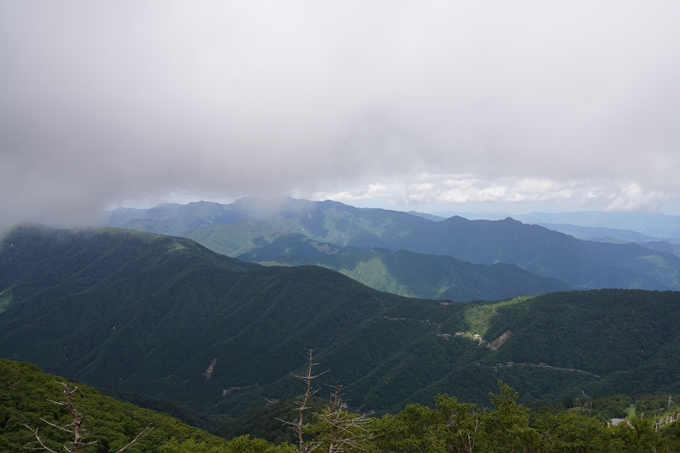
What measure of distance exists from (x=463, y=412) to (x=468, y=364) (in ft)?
493

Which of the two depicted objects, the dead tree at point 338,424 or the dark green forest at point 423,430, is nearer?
the dead tree at point 338,424

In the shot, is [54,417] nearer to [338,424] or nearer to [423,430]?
[423,430]

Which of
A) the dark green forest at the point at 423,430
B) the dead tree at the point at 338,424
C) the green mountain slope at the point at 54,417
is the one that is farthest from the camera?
the green mountain slope at the point at 54,417

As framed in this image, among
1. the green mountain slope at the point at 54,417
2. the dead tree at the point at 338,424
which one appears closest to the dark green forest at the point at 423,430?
the green mountain slope at the point at 54,417

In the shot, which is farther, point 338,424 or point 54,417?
point 54,417

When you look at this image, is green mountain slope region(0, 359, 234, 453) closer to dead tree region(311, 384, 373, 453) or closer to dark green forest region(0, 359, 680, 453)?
dark green forest region(0, 359, 680, 453)

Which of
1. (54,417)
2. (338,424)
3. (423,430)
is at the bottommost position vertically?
(54,417)

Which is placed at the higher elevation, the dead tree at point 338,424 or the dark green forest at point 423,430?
the dead tree at point 338,424

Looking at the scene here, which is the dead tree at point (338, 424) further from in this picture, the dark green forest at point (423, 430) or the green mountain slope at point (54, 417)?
the green mountain slope at point (54, 417)

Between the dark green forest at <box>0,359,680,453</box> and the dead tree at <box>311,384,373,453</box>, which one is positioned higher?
the dead tree at <box>311,384,373,453</box>

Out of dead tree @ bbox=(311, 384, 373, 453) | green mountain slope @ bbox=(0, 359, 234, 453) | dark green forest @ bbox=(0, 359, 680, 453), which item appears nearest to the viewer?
dead tree @ bbox=(311, 384, 373, 453)

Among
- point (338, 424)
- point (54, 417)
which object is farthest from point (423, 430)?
point (54, 417)

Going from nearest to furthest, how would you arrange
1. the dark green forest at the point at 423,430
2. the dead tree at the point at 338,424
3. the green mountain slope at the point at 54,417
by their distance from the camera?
1. the dead tree at the point at 338,424
2. the dark green forest at the point at 423,430
3. the green mountain slope at the point at 54,417

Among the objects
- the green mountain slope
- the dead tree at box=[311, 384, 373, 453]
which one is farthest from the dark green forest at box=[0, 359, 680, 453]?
the dead tree at box=[311, 384, 373, 453]
